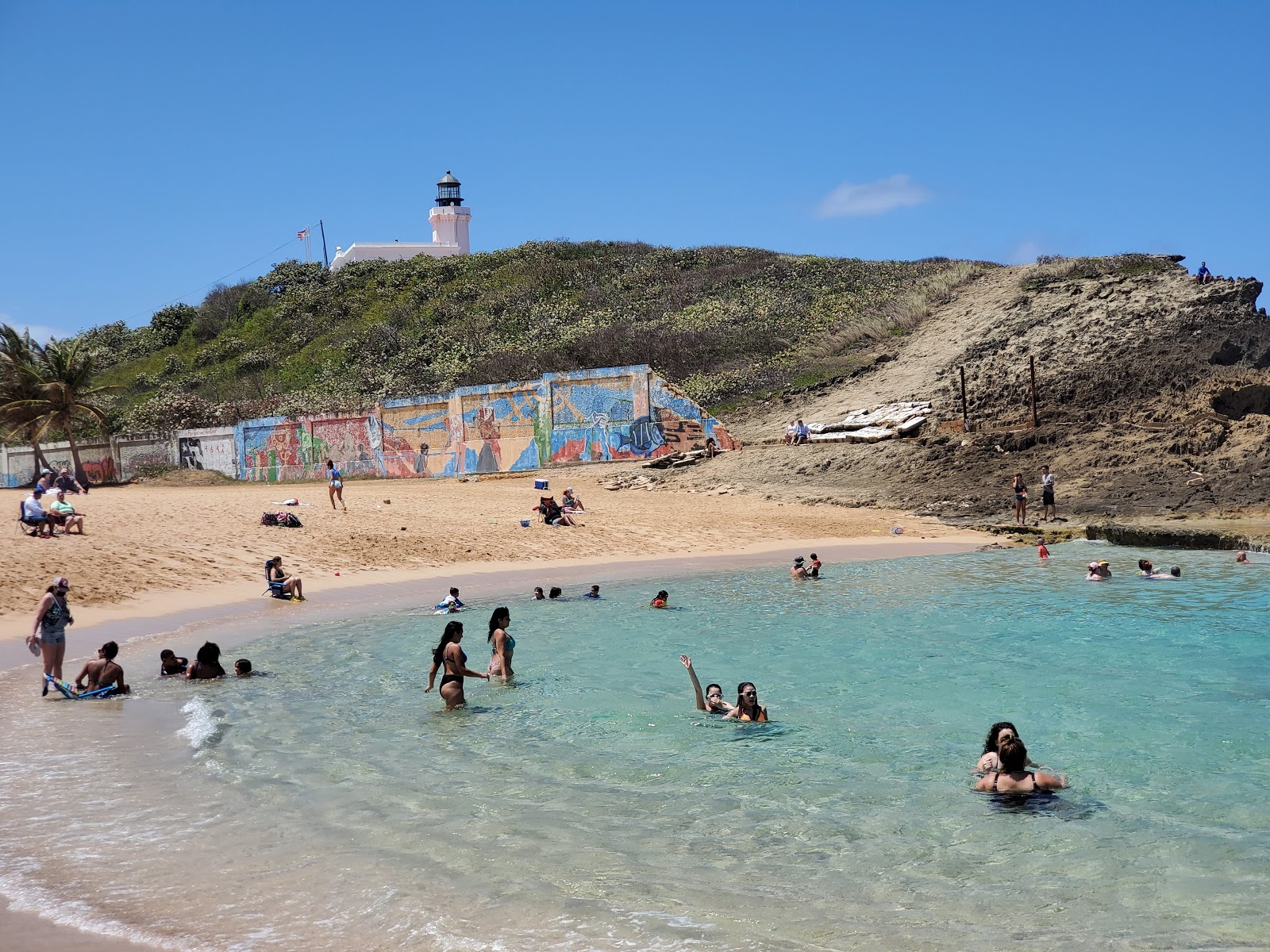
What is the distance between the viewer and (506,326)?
56.5 meters

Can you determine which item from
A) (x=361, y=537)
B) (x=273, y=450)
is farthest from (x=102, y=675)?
(x=273, y=450)

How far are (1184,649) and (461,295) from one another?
52.9 metres

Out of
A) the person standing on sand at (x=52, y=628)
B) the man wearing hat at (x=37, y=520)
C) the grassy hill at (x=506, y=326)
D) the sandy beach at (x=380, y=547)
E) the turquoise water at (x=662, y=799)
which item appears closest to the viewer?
the turquoise water at (x=662, y=799)

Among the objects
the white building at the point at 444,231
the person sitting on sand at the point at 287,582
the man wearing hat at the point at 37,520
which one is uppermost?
the white building at the point at 444,231

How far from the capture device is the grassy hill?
46188mm

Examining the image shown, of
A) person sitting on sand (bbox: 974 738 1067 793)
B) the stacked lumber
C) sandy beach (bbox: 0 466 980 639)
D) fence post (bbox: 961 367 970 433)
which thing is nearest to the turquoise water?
person sitting on sand (bbox: 974 738 1067 793)

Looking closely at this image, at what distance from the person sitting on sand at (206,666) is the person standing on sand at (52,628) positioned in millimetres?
1428

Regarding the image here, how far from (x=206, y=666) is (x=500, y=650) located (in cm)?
325

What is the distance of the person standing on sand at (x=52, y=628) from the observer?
10.9 meters

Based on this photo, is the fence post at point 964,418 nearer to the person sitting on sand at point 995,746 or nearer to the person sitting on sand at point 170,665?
the person sitting on sand at point 995,746

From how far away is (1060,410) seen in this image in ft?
104

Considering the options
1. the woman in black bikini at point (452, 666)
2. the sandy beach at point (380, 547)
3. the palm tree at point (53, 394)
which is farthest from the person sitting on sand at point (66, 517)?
the palm tree at point (53, 394)

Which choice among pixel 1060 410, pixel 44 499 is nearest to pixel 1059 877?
pixel 1060 410

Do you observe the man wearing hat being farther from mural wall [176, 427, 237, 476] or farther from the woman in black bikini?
mural wall [176, 427, 237, 476]
